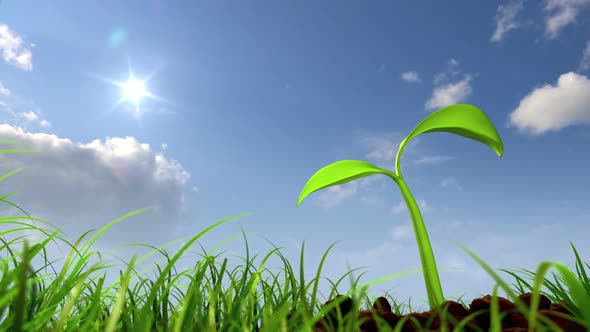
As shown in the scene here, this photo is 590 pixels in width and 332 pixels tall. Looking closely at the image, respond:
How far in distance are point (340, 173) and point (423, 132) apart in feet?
1.49

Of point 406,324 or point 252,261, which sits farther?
point 252,261

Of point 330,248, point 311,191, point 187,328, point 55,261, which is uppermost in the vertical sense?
point 311,191

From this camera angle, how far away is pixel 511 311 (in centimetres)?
135

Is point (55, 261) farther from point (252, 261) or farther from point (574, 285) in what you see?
point (574, 285)

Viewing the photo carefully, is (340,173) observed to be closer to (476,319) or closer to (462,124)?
(462,124)

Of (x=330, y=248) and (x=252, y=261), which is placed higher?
(x=252, y=261)

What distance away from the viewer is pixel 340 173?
2.45 metres

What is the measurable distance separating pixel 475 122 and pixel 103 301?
1.85 metres

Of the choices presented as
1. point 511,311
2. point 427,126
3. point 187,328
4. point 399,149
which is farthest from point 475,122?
point 187,328

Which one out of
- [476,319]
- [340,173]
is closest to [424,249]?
[340,173]

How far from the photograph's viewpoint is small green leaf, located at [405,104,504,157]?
2.35 meters

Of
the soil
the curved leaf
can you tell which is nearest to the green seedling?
the curved leaf

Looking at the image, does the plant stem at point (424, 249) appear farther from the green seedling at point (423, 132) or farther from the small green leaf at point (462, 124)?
the small green leaf at point (462, 124)

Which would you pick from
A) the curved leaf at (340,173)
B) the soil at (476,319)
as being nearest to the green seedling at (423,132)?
the curved leaf at (340,173)
